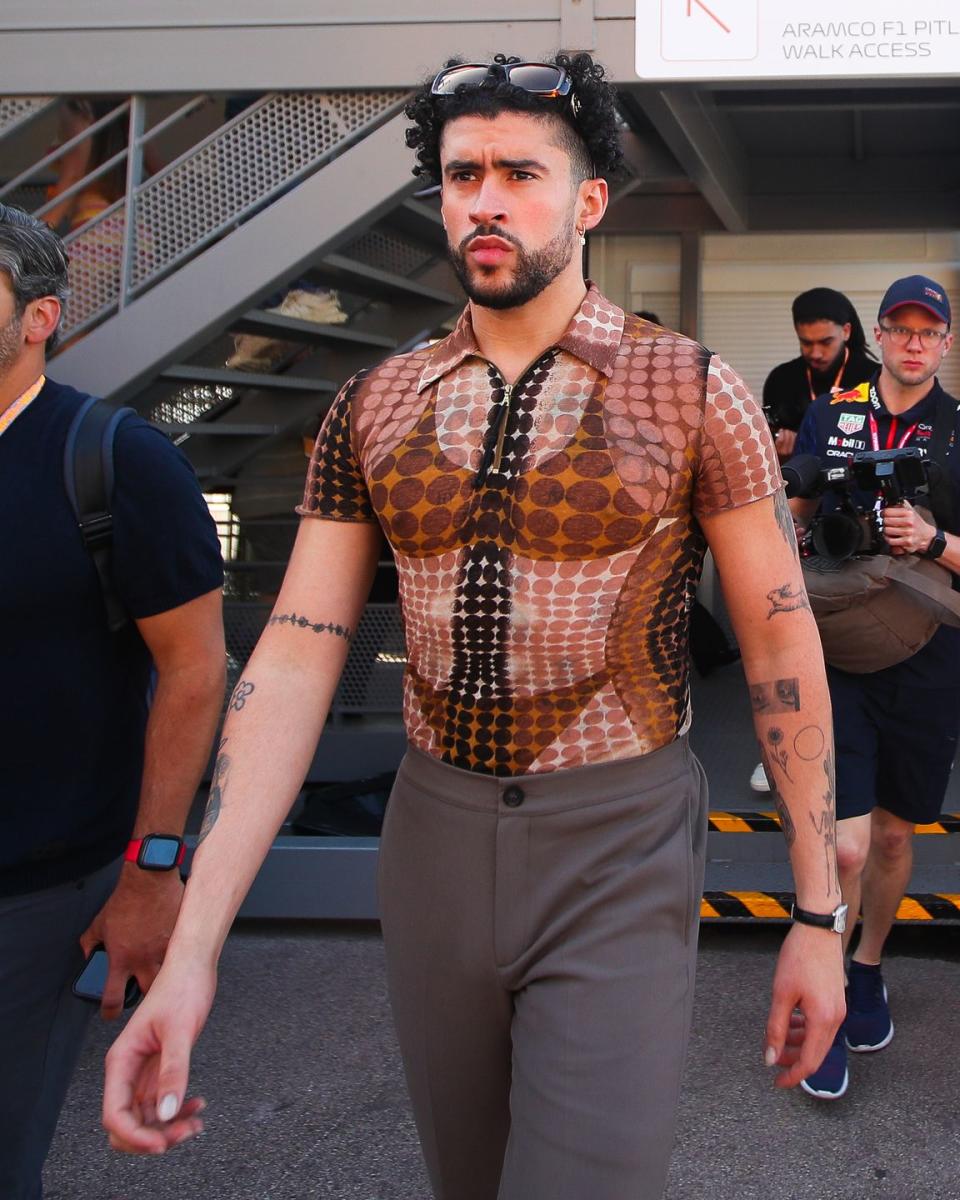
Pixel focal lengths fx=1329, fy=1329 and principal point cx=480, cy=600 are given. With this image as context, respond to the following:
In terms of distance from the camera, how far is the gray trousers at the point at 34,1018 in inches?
89.5

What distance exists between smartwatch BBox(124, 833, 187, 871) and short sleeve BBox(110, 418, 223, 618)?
15.6 inches

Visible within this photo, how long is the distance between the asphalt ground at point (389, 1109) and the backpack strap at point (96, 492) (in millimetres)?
1832

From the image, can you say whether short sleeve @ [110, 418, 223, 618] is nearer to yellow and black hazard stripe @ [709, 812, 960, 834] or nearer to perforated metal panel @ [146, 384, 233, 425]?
yellow and black hazard stripe @ [709, 812, 960, 834]

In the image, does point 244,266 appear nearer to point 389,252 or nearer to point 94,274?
point 94,274

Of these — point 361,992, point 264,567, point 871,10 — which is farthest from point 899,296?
point 264,567

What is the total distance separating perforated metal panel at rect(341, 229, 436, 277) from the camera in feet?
22.5

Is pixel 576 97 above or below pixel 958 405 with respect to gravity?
above

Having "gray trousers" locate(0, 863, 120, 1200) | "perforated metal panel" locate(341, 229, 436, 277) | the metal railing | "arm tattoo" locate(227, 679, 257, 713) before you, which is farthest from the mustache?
"perforated metal panel" locate(341, 229, 436, 277)

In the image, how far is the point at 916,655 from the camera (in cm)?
392

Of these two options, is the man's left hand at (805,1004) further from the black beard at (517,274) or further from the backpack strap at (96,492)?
the backpack strap at (96,492)

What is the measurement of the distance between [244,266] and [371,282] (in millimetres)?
1558

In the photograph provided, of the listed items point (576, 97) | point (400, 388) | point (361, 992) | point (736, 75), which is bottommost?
point (361, 992)

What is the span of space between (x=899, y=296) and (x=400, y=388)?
2437 millimetres

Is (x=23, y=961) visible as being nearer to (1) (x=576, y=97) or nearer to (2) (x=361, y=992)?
(1) (x=576, y=97)
